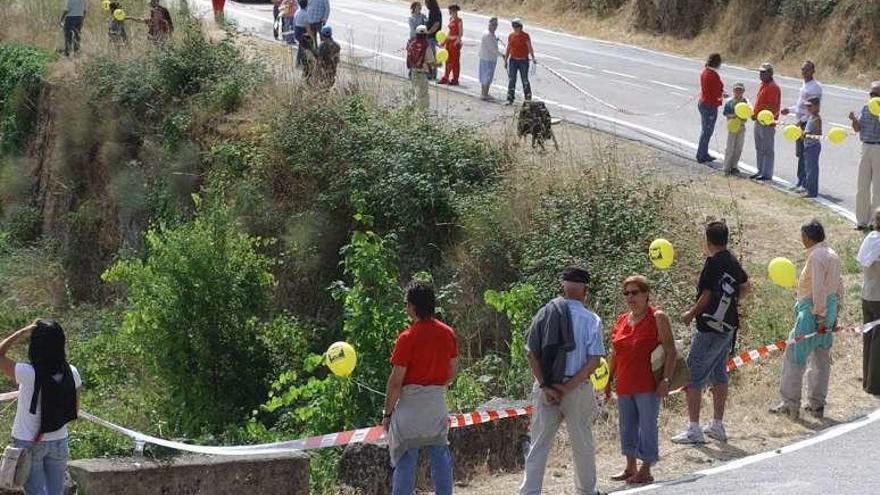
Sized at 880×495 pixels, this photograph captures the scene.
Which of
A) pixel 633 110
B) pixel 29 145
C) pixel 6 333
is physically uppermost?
pixel 633 110

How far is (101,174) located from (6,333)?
414cm

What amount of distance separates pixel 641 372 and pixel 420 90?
12998 mm

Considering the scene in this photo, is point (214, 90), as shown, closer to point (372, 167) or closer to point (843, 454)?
point (372, 167)

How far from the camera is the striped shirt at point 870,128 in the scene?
59.0 feet

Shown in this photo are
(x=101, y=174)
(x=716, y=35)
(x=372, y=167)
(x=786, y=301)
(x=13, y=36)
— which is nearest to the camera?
(x=786, y=301)

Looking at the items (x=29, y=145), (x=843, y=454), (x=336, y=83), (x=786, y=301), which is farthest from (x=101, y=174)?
(x=843, y=454)

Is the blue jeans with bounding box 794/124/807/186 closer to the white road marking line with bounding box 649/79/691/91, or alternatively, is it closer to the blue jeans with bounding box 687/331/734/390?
the blue jeans with bounding box 687/331/734/390

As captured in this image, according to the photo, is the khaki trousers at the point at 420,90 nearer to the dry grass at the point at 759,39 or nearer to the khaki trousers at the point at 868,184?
the khaki trousers at the point at 868,184

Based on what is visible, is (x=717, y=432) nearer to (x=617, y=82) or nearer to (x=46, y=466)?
(x=46, y=466)

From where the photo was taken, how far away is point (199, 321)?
1708 centimetres

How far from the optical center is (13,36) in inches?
1198

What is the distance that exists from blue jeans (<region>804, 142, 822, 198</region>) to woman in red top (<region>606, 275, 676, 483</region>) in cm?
957

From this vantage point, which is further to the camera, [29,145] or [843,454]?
[29,145]

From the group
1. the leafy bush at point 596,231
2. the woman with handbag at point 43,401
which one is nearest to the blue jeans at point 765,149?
the leafy bush at point 596,231
